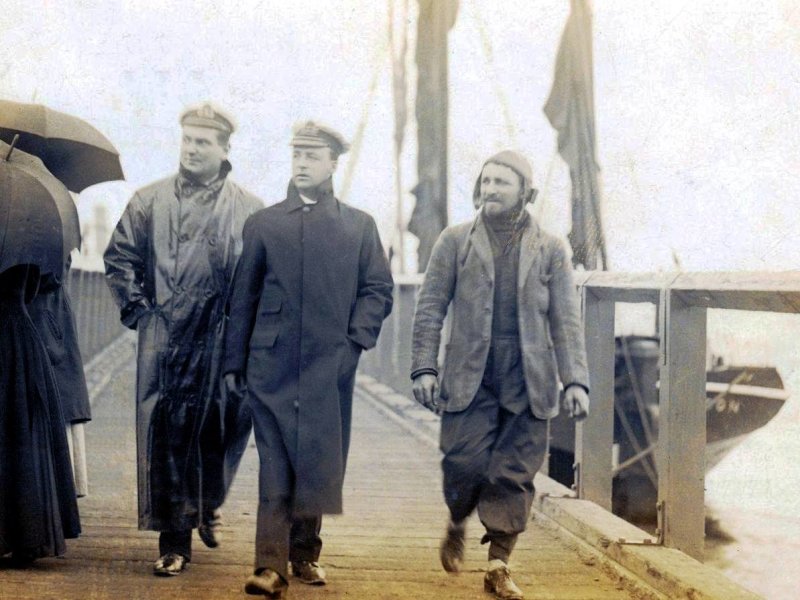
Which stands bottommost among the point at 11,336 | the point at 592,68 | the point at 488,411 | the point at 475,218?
the point at 488,411

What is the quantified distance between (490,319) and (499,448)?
0.44m

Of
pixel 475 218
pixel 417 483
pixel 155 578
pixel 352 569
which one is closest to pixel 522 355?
pixel 475 218

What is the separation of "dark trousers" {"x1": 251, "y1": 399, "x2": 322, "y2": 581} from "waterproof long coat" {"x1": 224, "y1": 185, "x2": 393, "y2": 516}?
1cm

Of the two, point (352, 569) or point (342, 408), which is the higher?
point (342, 408)

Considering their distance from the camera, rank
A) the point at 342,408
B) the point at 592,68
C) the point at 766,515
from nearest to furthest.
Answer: the point at 342,408, the point at 592,68, the point at 766,515

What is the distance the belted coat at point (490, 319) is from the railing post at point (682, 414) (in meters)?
0.45

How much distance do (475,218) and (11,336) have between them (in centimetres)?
163

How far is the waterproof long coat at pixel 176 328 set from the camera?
4242mm

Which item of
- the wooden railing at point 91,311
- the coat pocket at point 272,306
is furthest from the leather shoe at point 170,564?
the wooden railing at point 91,311

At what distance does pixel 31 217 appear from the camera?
4129 millimetres

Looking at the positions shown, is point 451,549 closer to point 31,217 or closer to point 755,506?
point 31,217

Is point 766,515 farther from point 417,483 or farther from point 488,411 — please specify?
point 488,411

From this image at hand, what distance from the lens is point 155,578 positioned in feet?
13.6

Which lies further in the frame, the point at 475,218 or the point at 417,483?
the point at 417,483
